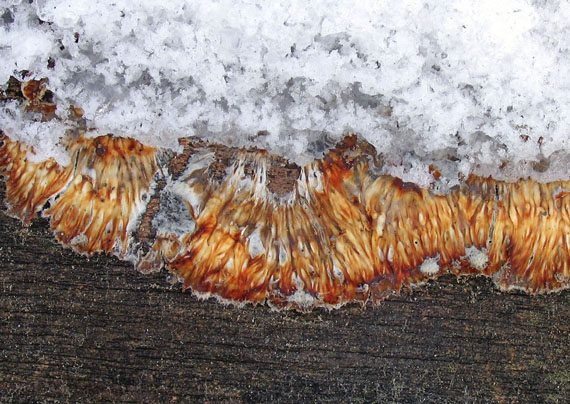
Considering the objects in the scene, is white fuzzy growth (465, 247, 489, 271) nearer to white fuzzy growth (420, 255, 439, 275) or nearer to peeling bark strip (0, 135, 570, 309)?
peeling bark strip (0, 135, 570, 309)

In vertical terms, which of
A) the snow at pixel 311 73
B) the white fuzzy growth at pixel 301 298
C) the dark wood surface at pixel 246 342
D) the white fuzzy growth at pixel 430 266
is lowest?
the dark wood surface at pixel 246 342

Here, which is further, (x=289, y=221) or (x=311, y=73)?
(x=289, y=221)

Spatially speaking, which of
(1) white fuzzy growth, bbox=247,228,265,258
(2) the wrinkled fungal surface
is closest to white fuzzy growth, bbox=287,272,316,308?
(2) the wrinkled fungal surface

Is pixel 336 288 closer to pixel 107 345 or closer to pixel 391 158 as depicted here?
pixel 391 158

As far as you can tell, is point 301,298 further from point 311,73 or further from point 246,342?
point 311,73

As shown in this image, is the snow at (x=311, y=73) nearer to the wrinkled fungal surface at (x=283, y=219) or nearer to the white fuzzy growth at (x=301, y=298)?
the wrinkled fungal surface at (x=283, y=219)

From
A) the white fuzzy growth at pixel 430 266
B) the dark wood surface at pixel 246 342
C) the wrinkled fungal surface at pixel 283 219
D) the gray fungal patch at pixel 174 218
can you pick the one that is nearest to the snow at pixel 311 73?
the wrinkled fungal surface at pixel 283 219

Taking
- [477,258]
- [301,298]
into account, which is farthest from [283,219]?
[477,258]
